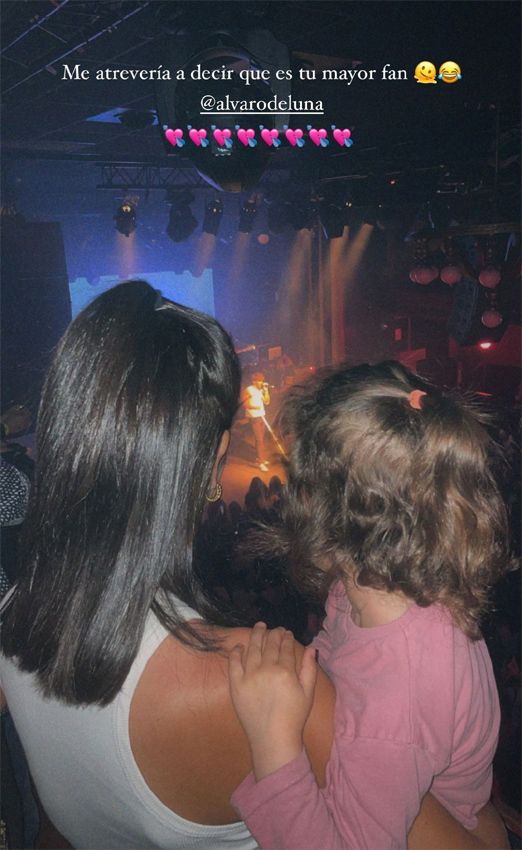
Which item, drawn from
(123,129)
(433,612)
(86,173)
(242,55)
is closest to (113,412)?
(433,612)

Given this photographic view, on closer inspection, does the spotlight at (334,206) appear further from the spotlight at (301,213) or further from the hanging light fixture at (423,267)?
the hanging light fixture at (423,267)

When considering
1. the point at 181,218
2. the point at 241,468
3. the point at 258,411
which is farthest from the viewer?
the point at 241,468

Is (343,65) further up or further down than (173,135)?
further up

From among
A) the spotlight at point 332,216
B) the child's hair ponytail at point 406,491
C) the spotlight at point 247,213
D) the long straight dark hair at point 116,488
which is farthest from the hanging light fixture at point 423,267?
the long straight dark hair at point 116,488

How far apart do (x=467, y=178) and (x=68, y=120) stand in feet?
18.1

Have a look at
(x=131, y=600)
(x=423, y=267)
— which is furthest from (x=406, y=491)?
(x=423, y=267)

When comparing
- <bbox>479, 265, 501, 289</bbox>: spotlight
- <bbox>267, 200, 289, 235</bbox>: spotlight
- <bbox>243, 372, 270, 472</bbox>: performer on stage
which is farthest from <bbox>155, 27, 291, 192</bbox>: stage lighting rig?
<bbox>267, 200, 289, 235</bbox>: spotlight

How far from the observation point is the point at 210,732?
0.79 m

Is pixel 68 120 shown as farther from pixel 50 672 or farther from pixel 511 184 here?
pixel 50 672

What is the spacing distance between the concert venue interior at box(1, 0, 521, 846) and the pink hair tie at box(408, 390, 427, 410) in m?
0.46

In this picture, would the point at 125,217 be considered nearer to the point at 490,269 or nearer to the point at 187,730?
the point at 490,269

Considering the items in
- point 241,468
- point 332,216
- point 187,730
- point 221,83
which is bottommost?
point 241,468

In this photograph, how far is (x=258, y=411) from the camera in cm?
959

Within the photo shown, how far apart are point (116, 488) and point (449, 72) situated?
4.95 meters
